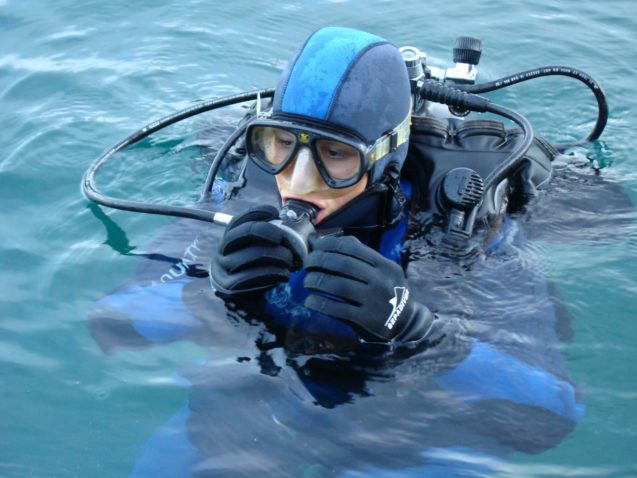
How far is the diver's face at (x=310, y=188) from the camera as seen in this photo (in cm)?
280

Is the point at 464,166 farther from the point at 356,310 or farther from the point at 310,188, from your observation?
the point at 356,310

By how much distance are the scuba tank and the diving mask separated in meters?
0.17

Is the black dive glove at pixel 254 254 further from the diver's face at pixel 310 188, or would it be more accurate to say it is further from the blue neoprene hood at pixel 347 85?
the blue neoprene hood at pixel 347 85

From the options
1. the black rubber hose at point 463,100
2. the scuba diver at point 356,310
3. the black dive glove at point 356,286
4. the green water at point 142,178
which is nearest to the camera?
the black dive glove at point 356,286

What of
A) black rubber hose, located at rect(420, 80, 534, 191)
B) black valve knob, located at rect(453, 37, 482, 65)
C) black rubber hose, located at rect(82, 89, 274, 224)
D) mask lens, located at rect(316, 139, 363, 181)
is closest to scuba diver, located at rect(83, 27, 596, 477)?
mask lens, located at rect(316, 139, 363, 181)

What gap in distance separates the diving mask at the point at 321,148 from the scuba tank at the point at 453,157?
0.17 meters

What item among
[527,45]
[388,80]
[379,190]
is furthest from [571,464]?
[527,45]

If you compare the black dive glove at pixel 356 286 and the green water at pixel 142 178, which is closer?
the black dive glove at pixel 356 286

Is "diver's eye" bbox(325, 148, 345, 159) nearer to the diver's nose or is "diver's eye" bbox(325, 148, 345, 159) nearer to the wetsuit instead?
the diver's nose

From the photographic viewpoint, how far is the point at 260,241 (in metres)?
2.68

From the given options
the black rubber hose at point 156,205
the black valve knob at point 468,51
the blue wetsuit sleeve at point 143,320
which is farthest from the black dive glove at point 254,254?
the black valve knob at point 468,51

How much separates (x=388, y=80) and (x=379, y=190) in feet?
1.36

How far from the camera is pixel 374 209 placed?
10.0 feet

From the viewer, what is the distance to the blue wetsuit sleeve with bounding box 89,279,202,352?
10.1 ft
